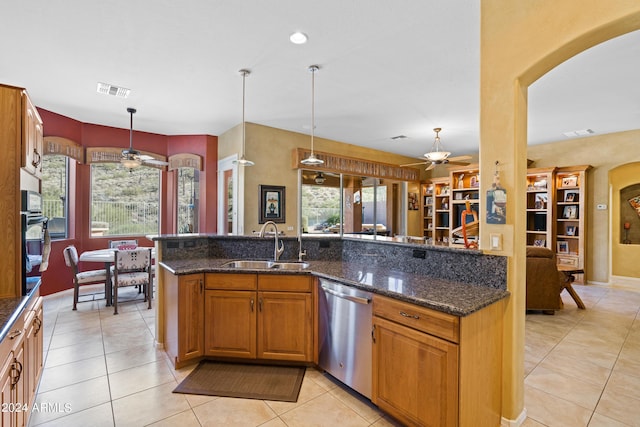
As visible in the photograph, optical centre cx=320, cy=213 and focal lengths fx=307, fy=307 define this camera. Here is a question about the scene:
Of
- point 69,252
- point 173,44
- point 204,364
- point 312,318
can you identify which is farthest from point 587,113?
point 69,252

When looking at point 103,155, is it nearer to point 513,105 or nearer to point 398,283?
point 398,283

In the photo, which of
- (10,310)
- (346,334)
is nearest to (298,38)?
(346,334)

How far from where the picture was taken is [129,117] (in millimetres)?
5004

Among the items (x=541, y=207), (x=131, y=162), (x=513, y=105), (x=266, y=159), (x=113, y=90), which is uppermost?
(x=113, y=90)

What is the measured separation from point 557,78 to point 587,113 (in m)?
1.79

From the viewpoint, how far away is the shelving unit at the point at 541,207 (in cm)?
613

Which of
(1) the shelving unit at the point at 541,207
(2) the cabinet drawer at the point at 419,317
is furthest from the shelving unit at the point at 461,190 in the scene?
(2) the cabinet drawer at the point at 419,317

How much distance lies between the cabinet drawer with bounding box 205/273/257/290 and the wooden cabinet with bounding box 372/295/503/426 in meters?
1.09

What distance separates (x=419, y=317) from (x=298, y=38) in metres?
2.53

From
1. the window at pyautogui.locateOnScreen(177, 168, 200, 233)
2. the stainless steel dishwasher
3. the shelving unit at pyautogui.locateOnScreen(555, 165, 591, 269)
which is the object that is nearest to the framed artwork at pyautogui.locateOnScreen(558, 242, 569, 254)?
the shelving unit at pyautogui.locateOnScreen(555, 165, 591, 269)

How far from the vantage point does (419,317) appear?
5.75 ft

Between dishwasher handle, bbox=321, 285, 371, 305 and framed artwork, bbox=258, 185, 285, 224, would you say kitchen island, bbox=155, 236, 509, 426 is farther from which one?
framed artwork, bbox=258, 185, 285, 224

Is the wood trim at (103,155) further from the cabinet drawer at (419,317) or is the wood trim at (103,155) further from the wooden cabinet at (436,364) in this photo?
the wooden cabinet at (436,364)

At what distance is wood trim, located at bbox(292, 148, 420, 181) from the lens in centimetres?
568
